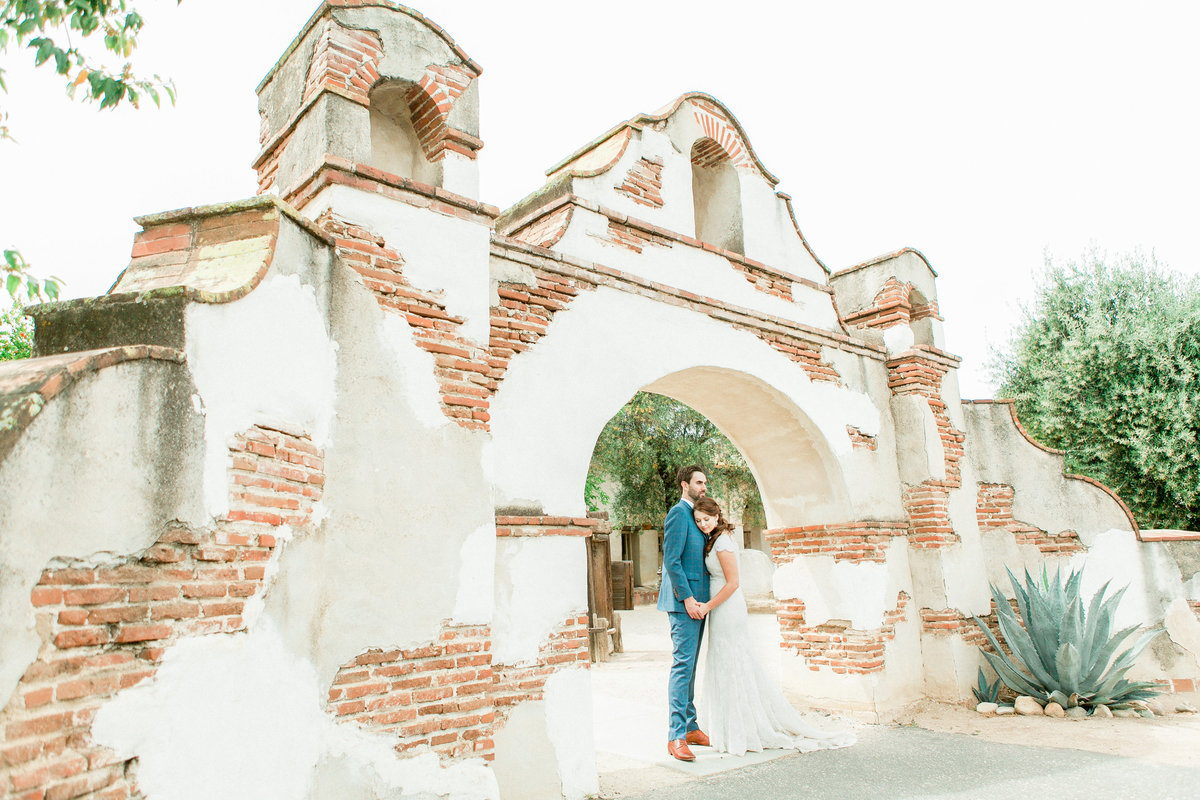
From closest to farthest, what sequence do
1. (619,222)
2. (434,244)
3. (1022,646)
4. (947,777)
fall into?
(434,244) < (947,777) < (619,222) < (1022,646)

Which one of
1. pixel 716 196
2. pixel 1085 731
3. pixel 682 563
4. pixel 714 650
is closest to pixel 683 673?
pixel 714 650

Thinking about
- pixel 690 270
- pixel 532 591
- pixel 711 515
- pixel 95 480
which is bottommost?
pixel 532 591

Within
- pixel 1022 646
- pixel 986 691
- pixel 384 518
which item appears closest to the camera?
pixel 384 518

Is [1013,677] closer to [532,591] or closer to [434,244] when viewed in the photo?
[532,591]

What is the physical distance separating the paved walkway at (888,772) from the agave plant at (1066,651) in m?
1.24

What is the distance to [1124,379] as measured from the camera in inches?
463

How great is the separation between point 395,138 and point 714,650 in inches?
174

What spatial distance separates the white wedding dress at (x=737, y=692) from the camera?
218 inches

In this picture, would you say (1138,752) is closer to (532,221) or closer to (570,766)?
(570,766)

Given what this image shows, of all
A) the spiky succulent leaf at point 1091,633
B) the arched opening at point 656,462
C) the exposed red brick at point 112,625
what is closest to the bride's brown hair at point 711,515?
the exposed red brick at point 112,625

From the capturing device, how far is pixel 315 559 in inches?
140

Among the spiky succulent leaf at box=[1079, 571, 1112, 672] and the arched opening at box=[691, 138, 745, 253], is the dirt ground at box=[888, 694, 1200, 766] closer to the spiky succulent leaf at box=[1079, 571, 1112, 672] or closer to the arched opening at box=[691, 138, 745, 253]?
the spiky succulent leaf at box=[1079, 571, 1112, 672]

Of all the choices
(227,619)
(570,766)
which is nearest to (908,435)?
(570,766)

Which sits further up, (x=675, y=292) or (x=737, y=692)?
(x=675, y=292)
